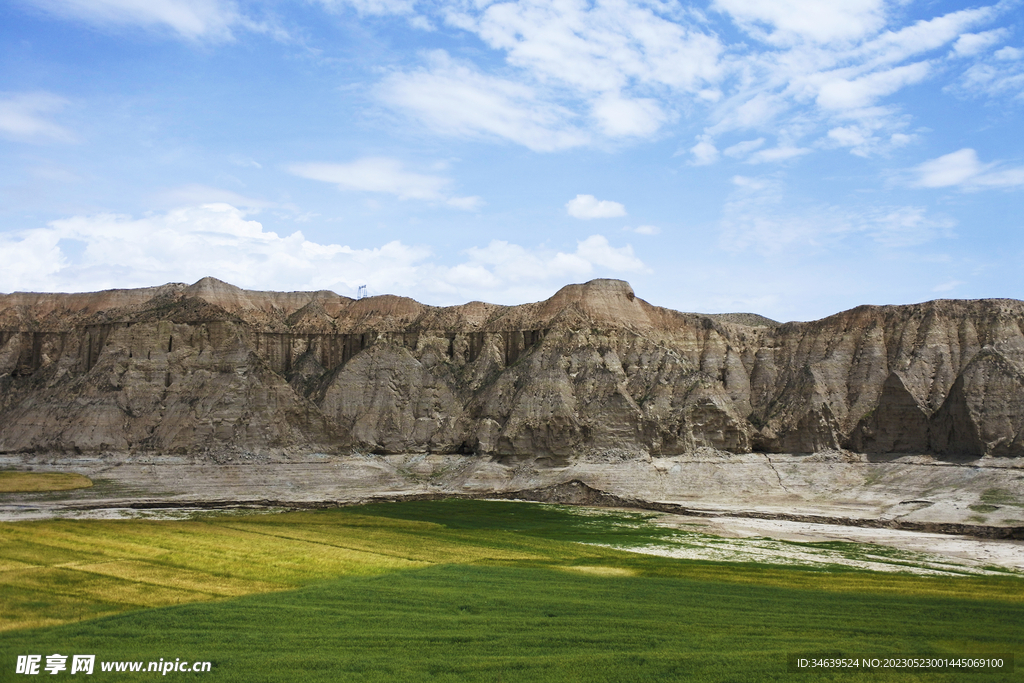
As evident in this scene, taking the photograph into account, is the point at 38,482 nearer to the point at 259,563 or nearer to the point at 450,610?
the point at 259,563

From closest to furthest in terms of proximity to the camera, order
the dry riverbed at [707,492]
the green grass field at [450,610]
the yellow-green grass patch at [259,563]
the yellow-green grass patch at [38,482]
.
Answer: the green grass field at [450,610], the yellow-green grass patch at [259,563], the dry riverbed at [707,492], the yellow-green grass patch at [38,482]

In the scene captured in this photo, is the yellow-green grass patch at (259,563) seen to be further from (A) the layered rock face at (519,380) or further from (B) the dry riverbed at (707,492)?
(A) the layered rock face at (519,380)

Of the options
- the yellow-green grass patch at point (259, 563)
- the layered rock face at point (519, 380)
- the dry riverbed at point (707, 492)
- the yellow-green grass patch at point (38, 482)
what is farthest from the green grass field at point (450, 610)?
the layered rock face at point (519, 380)

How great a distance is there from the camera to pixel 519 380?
101062 millimetres

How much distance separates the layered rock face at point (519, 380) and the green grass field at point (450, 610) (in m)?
50.2

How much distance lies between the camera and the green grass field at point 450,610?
20578 mm

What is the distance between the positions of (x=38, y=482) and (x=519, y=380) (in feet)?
164

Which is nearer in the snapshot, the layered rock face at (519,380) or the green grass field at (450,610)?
the green grass field at (450,610)

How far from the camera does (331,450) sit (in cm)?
9688

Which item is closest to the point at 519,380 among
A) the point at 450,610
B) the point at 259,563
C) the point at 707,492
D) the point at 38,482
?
the point at 707,492

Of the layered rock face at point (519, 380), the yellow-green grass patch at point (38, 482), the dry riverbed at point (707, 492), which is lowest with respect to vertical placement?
the yellow-green grass patch at point (38, 482)

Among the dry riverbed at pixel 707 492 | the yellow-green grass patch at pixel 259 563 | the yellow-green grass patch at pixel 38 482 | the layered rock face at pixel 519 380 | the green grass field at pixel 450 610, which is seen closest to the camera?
the green grass field at pixel 450 610

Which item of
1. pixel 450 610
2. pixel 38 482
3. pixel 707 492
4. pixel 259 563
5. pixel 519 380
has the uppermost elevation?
pixel 519 380

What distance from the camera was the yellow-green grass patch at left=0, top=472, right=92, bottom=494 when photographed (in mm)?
71044
